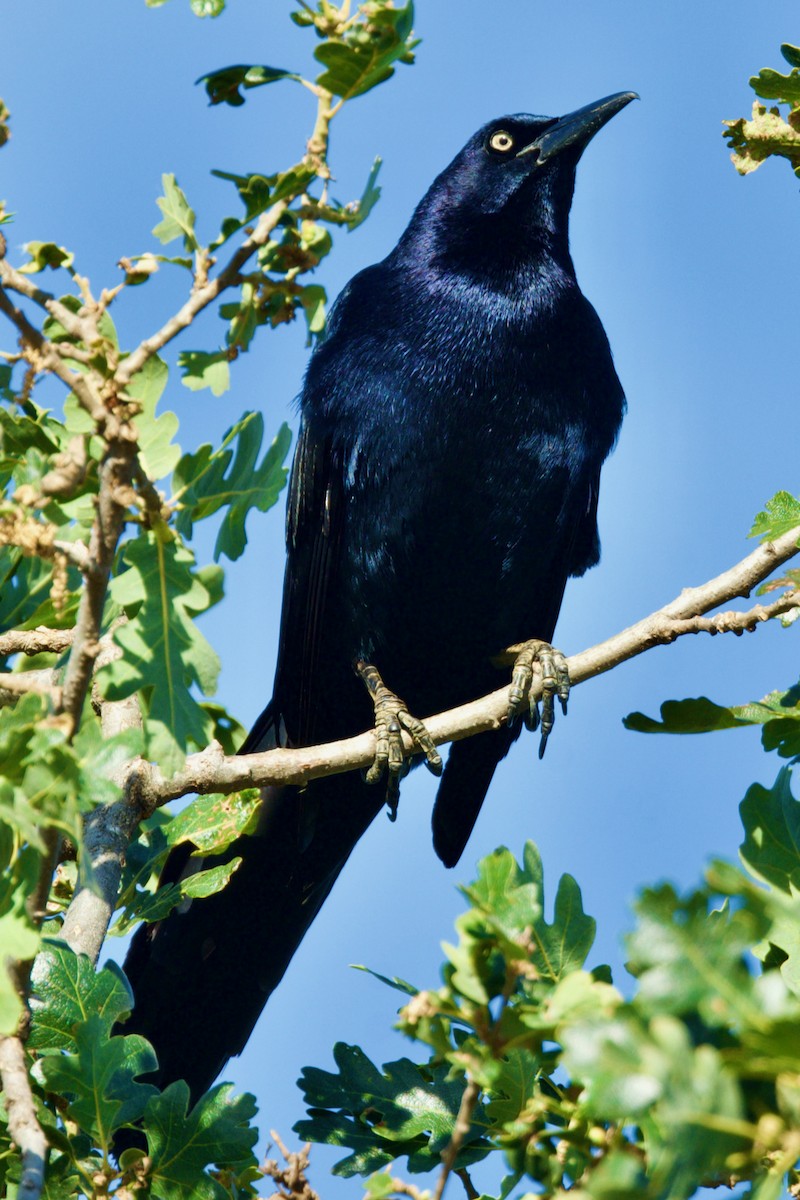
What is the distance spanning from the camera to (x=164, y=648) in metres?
2.28

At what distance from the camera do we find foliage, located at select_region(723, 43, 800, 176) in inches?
128

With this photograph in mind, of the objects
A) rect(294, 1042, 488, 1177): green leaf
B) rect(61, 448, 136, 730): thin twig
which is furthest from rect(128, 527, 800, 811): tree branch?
rect(61, 448, 136, 730): thin twig


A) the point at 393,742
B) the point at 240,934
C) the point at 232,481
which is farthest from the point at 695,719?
the point at 240,934

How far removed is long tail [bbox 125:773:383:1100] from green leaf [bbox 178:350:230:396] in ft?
6.73

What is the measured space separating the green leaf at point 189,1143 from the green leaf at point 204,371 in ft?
4.49

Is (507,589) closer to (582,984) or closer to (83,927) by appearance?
(83,927)

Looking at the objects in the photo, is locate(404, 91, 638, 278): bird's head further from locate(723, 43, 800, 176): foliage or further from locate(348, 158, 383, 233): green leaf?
locate(348, 158, 383, 233): green leaf

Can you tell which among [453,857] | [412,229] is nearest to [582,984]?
[453,857]

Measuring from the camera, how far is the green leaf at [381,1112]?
2801 mm

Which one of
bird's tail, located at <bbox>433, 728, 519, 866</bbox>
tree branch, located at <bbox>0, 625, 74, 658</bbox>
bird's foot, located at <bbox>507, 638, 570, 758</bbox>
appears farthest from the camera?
bird's tail, located at <bbox>433, 728, 519, 866</bbox>

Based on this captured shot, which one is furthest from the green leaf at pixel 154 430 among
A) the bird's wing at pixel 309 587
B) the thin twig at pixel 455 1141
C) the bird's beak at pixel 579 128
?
the bird's beak at pixel 579 128

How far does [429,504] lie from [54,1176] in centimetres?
262

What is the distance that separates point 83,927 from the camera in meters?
Result: 3.06

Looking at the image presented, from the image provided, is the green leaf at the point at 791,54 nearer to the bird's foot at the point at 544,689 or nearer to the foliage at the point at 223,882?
the foliage at the point at 223,882
